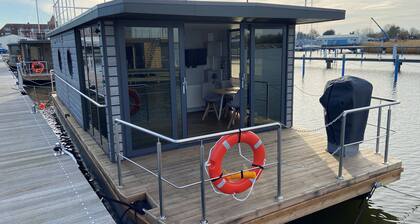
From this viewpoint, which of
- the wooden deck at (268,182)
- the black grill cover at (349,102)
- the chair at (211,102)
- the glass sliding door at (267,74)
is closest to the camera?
the wooden deck at (268,182)

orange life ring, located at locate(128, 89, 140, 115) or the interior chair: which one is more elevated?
orange life ring, located at locate(128, 89, 140, 115)

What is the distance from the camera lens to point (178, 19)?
4.10m

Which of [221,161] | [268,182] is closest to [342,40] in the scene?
[268,182]

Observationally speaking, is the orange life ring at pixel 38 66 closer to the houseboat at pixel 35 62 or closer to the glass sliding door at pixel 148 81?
the houseboat at pixel 35 62

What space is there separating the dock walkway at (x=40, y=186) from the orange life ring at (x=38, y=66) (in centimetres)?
1072

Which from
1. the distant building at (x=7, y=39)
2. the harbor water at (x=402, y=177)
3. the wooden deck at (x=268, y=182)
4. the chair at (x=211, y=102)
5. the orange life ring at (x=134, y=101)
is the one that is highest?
the distant building at (x=7, y=39)

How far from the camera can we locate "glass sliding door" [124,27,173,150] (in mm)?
3957

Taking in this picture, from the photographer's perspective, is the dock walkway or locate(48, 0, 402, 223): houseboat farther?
the dock walkway

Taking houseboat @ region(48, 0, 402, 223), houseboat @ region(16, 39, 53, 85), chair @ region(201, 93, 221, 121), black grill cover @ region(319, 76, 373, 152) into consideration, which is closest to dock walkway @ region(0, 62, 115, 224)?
houseboat @ region(48, 0, 402, 223)

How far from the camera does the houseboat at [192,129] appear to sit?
2863mm

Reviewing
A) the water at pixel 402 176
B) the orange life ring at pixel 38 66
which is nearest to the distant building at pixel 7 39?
the orange life ring at pixel 38 66

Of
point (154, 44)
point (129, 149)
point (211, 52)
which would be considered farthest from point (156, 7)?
point (211, 52)

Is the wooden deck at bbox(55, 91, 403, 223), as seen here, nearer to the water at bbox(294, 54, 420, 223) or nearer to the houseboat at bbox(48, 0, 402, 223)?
the houseboat at bbox(48, 0, 402, 223)

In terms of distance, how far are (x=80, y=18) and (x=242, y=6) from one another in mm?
2119
